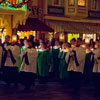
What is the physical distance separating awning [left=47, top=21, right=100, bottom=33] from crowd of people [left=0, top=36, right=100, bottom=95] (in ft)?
43.5

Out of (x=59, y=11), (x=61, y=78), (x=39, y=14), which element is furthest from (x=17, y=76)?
(x=59, y=11)

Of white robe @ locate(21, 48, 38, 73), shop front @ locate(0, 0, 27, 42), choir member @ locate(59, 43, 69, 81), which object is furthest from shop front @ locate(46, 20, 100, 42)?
white robe @ locate(21, 48, 38, 73)

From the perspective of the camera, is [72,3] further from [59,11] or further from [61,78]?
[61,78]

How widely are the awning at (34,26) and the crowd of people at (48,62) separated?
9.30 meters

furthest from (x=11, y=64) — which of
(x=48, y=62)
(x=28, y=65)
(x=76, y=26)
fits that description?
(x=76, y=26)

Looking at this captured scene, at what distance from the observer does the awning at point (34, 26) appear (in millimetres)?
27456

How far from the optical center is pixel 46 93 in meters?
13.6

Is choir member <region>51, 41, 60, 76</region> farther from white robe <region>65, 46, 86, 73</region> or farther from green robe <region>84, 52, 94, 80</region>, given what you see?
white robe <region>65, 46, 86, 73</region>

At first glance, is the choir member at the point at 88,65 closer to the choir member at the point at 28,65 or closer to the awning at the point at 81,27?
the choir member at the point at 28,65

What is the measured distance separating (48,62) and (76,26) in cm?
1615

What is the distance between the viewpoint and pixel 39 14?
30531mm

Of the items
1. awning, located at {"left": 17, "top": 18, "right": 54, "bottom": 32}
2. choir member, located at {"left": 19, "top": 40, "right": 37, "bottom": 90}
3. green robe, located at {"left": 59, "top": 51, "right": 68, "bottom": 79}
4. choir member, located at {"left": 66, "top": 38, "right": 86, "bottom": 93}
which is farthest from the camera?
awning, located at {"left": 17, "top": 18, "right": 54, "bottom": 32}

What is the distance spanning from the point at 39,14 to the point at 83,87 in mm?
15642

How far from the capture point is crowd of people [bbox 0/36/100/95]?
15.0m
